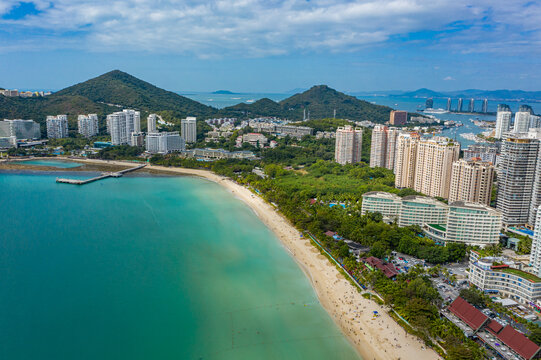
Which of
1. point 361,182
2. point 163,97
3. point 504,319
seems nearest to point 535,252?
point 504,319

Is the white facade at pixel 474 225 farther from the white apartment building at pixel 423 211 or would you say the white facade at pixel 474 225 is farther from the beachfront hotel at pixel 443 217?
the white apartment building at pixel 423 211

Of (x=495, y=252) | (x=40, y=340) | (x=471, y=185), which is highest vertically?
(x=471, y=185)

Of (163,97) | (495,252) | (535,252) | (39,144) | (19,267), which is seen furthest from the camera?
(163,97)

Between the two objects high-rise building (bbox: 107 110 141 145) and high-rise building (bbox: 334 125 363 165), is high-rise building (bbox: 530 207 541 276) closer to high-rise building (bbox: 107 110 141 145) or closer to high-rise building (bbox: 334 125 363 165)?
high-rise building (bbox: 334 125 363 165)

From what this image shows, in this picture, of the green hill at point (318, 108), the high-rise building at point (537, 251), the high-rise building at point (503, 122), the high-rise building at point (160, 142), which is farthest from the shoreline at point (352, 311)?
the green hill at point (318, 108)

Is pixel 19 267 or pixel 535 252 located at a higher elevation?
pixel 535 252

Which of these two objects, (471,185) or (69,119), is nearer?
(471,185)

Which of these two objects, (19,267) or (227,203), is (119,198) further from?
(19,267)
